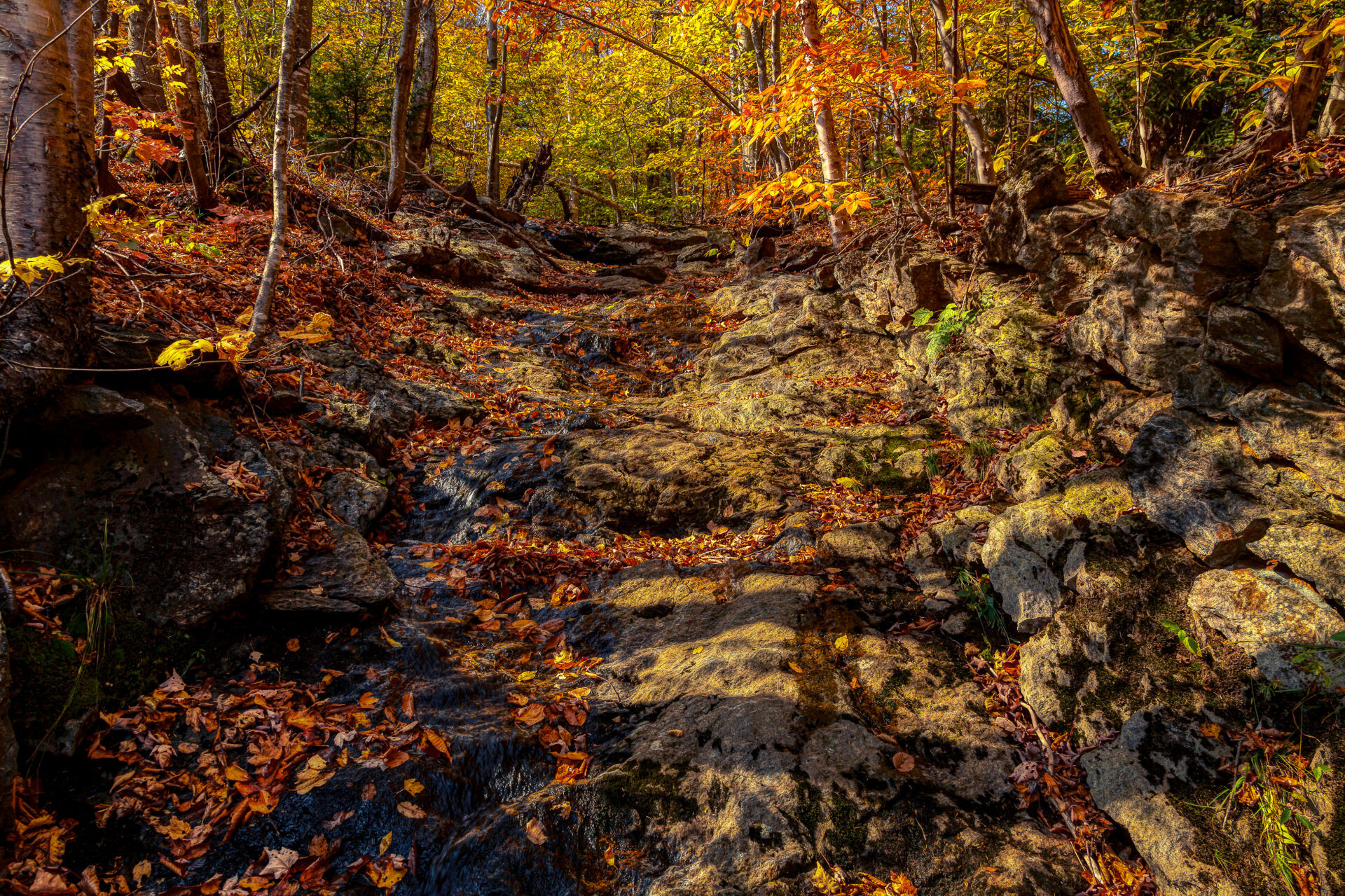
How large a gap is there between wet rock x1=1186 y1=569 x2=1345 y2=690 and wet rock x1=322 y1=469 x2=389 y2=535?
20.0 feet

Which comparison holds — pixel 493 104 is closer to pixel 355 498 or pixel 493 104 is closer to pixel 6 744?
pixel 355 498

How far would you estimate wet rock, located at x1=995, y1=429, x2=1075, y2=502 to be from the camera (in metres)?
4.60

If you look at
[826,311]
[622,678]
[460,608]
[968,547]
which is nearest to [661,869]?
[622,678]

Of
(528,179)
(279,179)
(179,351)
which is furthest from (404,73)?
(179,351)

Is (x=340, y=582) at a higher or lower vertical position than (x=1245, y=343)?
lower

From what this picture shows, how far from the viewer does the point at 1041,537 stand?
4.08m

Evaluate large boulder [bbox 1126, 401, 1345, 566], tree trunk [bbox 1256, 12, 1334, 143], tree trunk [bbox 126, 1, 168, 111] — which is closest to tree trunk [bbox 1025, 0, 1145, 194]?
tree trunk [bbox 1256, 12, 1334, 143]

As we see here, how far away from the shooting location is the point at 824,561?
4.90 metres

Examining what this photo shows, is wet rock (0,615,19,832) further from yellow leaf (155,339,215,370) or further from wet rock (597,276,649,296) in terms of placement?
wet rock (597,276,649,296)

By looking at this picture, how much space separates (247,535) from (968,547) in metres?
5.27

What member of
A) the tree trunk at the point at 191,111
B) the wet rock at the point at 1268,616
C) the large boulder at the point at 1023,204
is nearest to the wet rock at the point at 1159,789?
the wet rock at the point at 1268,616

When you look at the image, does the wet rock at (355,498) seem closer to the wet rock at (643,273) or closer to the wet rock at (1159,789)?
the wet rock at (1159,789)

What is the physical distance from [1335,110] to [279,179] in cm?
871

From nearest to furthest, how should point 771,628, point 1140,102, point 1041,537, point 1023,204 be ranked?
point 1041,537 < point 771,628 < point 1140,102 < point 1023,204
